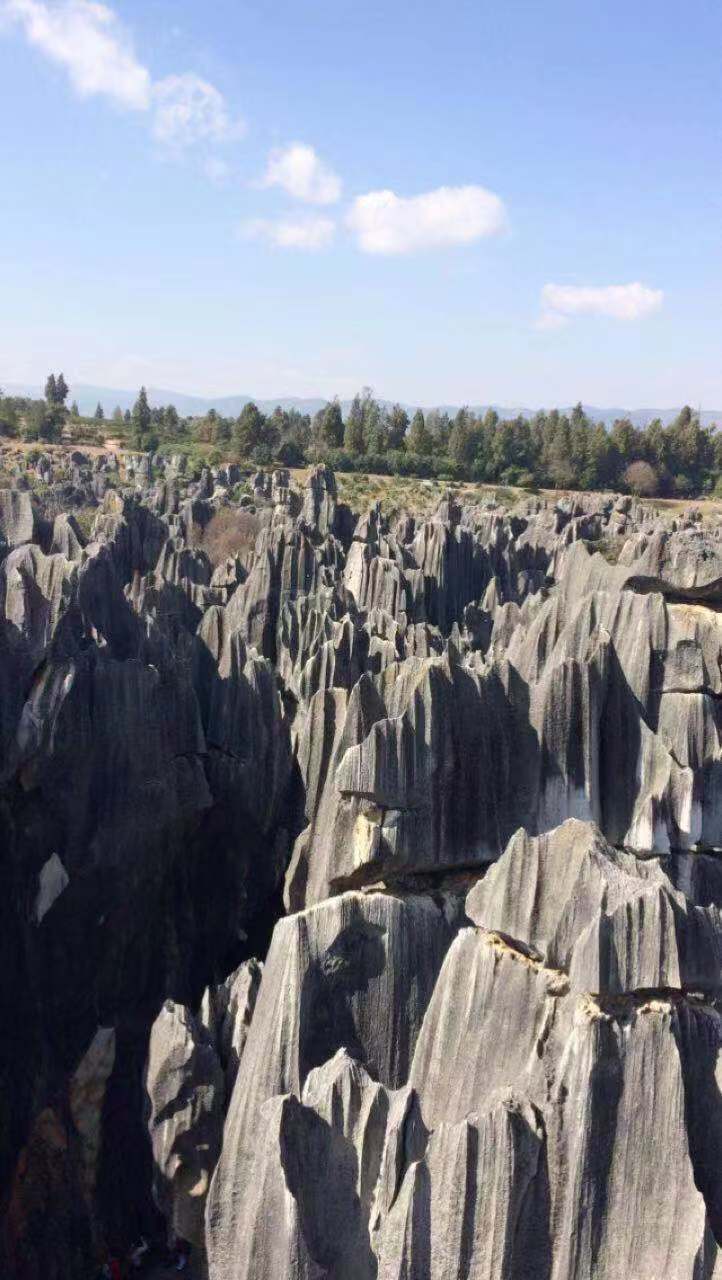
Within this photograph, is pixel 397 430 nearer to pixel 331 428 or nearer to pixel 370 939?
pixel 331 428

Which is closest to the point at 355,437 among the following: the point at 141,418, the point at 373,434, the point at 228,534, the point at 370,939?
the point at 373,434

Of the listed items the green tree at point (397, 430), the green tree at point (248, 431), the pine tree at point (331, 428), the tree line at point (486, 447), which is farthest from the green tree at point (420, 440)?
the green tree at point (248, 431)

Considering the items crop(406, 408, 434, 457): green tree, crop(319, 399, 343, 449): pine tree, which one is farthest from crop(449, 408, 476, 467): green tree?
crop(319, 399, 343, 449): pine tree

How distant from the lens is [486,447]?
87312 millimetres

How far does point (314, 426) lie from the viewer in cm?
9594

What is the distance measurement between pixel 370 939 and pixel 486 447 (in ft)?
265

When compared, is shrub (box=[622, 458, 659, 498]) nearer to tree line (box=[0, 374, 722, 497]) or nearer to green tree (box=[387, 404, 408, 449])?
tree line (box=[0, 374, 722, 497])

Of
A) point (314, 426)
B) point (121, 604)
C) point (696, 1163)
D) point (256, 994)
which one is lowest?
point (256, 994)

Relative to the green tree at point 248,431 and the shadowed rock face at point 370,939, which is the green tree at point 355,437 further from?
the shadowed rock face at point 370,939

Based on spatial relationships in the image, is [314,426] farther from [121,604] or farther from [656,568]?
[656,568]

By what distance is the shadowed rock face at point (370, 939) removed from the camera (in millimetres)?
6793

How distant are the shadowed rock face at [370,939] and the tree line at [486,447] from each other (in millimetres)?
64212

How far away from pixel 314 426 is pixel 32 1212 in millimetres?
89239

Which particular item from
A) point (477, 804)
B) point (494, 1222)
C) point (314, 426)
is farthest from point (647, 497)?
point (494, 1222)
